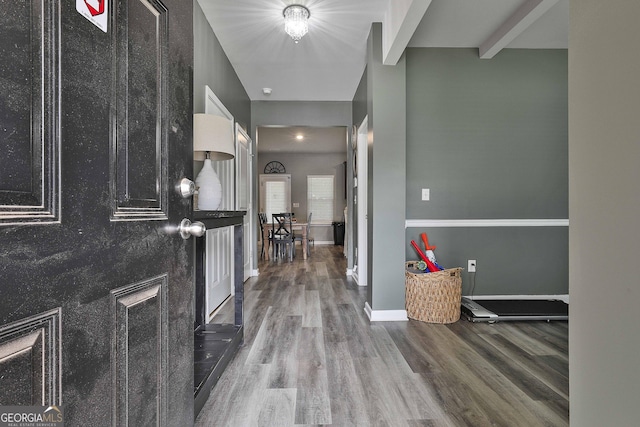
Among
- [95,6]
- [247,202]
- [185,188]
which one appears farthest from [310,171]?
[95,6]

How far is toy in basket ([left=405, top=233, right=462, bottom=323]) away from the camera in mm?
2574

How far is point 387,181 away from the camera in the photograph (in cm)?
266

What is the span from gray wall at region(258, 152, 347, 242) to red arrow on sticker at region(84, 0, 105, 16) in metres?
8.06

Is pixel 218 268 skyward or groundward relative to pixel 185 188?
groundward

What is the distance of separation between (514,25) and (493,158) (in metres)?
1.12

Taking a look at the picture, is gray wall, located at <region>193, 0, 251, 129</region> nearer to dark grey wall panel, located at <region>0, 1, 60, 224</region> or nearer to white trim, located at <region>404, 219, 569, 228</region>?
dark grey wall panel, located at <region>0, 1, 60, 224</region>

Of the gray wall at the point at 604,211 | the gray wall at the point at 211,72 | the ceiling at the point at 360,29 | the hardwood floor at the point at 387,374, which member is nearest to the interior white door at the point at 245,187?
the gray wall at the point at 211,72

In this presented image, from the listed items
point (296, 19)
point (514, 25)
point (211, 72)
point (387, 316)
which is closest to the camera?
point (296, 19)

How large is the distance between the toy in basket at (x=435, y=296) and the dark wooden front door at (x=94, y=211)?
2.11 meters

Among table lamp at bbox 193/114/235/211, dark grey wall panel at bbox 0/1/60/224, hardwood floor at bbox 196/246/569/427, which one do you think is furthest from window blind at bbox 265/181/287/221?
dark grey wall panel at bbox 0/1/60/224

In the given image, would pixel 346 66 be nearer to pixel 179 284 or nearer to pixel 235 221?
pixel 235 221

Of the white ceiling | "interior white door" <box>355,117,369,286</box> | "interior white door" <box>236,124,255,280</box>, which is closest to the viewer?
"interior white door" <box>236,124,255,280</box>

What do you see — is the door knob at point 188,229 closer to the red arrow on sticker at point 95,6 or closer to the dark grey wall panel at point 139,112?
the dark grey wall panel at point 139,112

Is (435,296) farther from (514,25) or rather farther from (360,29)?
(360,29)
